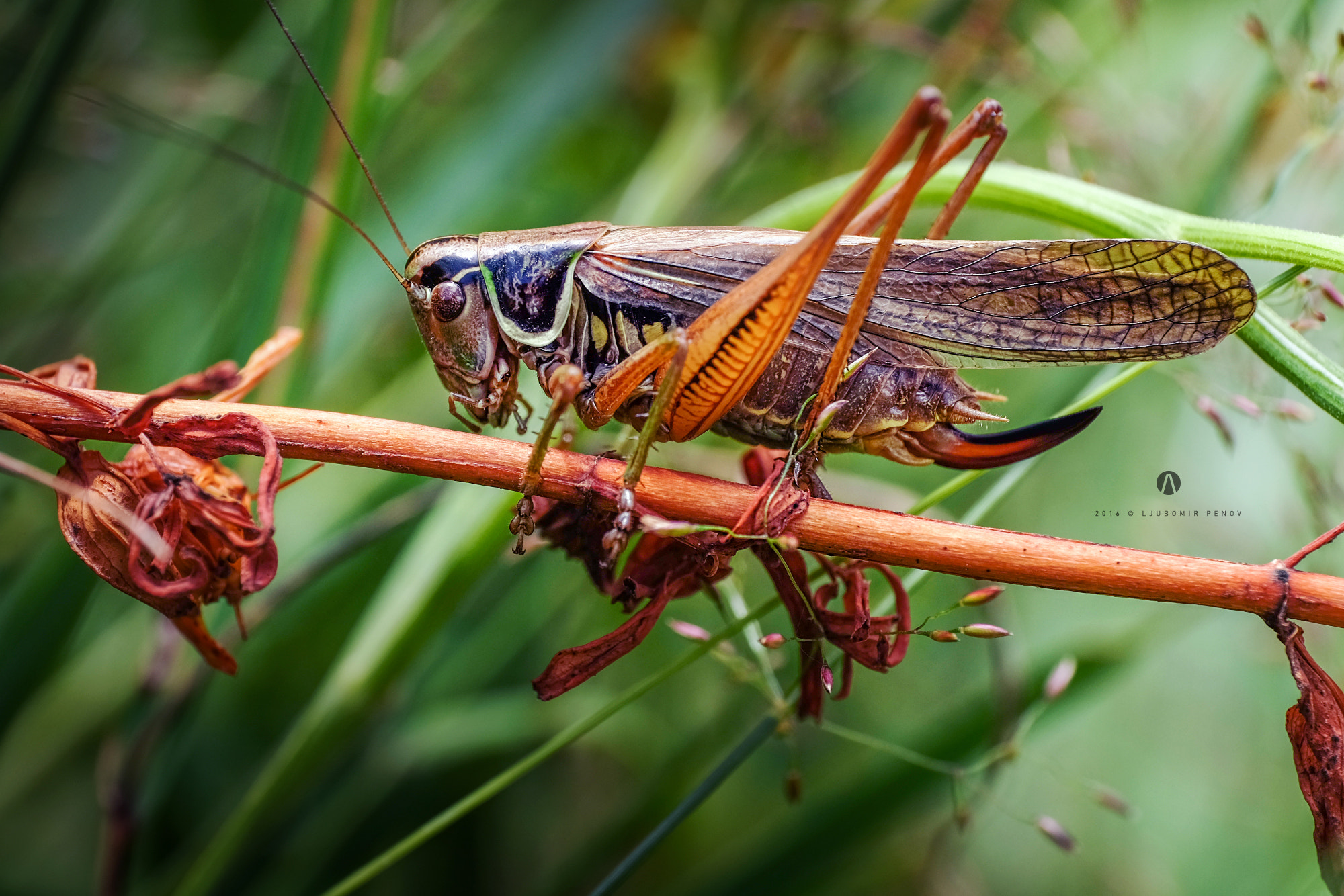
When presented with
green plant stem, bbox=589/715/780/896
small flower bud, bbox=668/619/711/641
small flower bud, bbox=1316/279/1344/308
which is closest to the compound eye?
small flower bud, bbox=668/619/711/641

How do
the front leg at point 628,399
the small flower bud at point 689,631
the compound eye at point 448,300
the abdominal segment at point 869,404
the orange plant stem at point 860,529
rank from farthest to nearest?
the compound eye at point 448,300 → the abdominal segment at point 869,404 → the small flower bud at point 689,631 → the front leg at point 628,399 → the orange plant stem at point 860,529

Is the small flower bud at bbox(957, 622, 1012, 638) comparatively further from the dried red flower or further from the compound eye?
the compound eye

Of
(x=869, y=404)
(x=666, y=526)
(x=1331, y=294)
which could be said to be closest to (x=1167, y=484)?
(x=1331, y=294)

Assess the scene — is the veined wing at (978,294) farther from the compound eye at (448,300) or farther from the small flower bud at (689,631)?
the small flower bud at (689,631)

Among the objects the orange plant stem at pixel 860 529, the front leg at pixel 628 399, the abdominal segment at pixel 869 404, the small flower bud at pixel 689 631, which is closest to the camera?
the orange plant stem at pixel 860 529

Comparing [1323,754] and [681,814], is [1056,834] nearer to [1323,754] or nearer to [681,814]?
[1323,754]

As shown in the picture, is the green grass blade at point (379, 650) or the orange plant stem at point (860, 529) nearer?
the orange plant stem at point (860, 529)

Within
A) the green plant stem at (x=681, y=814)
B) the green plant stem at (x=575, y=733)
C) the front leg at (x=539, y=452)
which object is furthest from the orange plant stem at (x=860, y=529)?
the green plant stem at (x=681, y=814)
